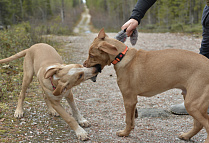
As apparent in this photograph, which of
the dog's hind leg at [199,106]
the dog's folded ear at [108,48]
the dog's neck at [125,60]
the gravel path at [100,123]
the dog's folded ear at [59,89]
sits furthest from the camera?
the gravel path at [100,123]

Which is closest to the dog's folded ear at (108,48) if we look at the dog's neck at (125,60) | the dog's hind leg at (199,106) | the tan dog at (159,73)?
the tan dog at (159,73)

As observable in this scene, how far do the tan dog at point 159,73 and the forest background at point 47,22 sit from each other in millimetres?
3644

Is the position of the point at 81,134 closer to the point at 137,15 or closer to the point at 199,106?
the point at 199,106

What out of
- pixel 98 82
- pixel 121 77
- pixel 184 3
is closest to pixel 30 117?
pixel 121 77

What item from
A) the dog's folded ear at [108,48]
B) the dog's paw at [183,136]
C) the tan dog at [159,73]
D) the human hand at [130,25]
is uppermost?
the human hand at [130,25]

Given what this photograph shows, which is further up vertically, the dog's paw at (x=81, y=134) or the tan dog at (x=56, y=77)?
the tan dog at (x=56, y=77)

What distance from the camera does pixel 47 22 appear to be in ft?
74.3

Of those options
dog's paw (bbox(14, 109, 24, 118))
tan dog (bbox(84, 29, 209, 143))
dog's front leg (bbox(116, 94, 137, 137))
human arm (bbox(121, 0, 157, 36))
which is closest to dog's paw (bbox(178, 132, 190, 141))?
tan dog (bbox(84, 29, 209, 143))

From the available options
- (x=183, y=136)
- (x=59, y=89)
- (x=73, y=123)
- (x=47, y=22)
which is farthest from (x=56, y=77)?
(x=47, y=22)

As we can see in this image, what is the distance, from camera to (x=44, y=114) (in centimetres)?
514

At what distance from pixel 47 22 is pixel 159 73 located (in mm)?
21135

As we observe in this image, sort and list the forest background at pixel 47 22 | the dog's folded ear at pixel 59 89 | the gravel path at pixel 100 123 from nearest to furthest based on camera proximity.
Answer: the dog's folded ear at pixel 59 89, the gravel path at pixel 100 123, the forest background at pixel 47 22

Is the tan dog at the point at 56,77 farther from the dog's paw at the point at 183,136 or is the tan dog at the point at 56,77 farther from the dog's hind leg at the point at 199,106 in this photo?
the dog's paw at the point at 183,136

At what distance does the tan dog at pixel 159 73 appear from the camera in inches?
127
